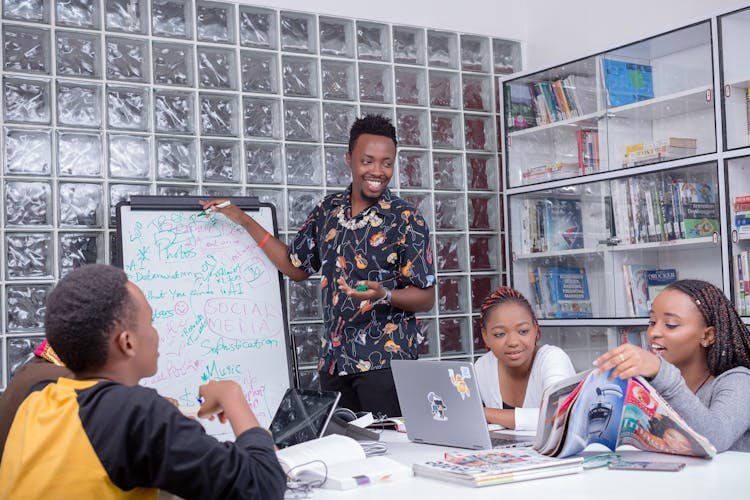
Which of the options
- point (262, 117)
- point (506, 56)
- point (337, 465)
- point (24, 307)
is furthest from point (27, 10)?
point (337, 465)

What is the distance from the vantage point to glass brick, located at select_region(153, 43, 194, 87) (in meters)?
3.79

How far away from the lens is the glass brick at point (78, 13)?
141 inches

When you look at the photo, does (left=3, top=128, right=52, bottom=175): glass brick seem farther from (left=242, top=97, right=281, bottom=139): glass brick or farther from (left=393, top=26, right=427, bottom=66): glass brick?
(left=393, top=26, right=427, bottom=66): glass brick

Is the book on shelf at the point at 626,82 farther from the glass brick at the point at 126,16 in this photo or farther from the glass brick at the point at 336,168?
the glass brick at the point at 126,16

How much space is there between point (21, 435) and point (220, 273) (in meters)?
2.13

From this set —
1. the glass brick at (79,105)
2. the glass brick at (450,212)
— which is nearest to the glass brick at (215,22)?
the glass brick at (79,105)

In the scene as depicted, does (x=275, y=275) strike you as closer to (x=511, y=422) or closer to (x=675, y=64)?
(x=511, y=422)

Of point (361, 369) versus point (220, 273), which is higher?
point (220, 273)

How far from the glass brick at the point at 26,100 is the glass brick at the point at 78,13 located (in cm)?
27

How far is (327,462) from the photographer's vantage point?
1800mm

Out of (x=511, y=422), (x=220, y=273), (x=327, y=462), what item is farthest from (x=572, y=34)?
(x=327, y=462)

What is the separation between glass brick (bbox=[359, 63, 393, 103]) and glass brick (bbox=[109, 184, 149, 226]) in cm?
118

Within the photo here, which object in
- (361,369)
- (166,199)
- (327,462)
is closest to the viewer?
(327,462)

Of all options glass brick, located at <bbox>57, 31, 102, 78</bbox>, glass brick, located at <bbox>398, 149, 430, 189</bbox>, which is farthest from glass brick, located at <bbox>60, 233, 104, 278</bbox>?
glass brick, located at <bbox>398, 149, 430, 189</bbox>
